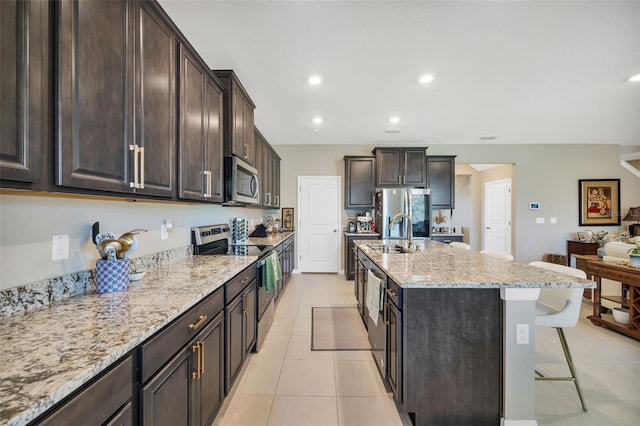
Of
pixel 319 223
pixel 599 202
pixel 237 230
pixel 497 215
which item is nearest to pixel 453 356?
pixel 237 230

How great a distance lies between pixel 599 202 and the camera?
17.3ft

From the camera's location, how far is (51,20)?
867mm

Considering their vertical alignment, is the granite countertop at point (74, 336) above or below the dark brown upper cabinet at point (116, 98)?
below

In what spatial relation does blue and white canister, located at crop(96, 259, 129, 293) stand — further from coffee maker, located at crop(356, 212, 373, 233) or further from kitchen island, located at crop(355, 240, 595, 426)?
coffee maker, located at crop(356, 212, 373, 233)

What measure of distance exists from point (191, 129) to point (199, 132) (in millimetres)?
116

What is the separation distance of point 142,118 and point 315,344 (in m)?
2.35

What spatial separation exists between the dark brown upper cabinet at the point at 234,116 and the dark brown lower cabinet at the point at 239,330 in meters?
1.28

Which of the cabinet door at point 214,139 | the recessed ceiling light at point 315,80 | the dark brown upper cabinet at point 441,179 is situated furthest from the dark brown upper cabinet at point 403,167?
the cabinet door at point 214,139

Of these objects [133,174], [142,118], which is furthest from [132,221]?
[142,118]

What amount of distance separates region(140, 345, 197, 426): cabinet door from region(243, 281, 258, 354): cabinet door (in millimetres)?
789

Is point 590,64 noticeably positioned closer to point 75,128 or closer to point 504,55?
point 504,55

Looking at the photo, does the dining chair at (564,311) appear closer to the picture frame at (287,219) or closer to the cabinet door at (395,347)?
the cabinet door at (395,347)

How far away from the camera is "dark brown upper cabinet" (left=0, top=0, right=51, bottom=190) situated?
74 centimetres

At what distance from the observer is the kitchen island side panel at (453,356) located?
1.49m
